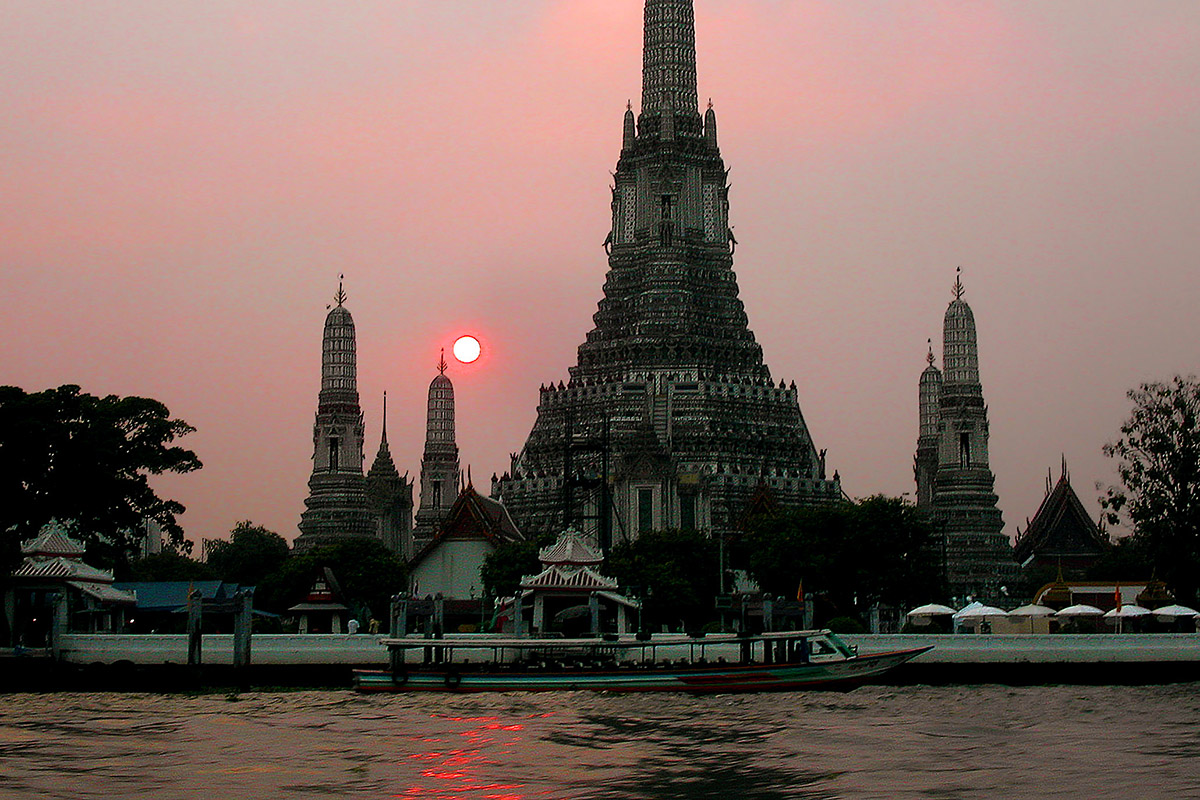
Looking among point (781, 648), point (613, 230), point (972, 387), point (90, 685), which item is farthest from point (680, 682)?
point (613, 230)

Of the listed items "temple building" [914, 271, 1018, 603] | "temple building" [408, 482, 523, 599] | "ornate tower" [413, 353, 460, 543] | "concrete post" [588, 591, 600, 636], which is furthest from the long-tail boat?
"ornate tower" [413, 353, 460, 543]

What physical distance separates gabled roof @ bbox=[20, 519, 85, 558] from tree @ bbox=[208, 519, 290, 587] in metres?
40.0

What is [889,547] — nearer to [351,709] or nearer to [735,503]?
[735,503]

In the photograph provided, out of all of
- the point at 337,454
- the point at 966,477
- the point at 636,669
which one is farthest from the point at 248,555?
the point at 636,669

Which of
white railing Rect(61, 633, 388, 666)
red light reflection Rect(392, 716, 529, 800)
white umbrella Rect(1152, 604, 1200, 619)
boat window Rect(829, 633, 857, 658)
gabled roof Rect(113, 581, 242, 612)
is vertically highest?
gabled roof Rect(113, 581, 242, 612)

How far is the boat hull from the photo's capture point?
48562mm

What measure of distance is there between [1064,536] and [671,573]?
61054 millimetres

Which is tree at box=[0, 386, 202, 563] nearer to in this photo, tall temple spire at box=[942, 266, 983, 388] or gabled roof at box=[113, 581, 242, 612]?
gabled roof at box=[113, 581, 242, 612]

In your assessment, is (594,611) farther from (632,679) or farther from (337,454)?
(337,454)

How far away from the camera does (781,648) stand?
4984 cm

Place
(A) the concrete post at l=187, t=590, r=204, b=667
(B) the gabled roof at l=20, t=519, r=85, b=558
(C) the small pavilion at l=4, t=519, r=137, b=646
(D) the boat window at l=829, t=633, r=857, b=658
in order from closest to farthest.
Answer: (D) the boat window at l=829, t=633, r=857, b=658 < (A) the concrete post at l=187, t=590, r=204, b=667 < (C) the small pavilion at l=4, t=519, r=137, b=646 < (B) the gabled roof at l=20, t=519, r=85, b=558

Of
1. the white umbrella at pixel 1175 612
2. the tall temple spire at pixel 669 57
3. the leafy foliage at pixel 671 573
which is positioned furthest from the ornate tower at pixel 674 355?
the white umbrella at pixel 1175 612

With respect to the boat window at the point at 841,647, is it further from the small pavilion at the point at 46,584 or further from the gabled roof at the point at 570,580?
the small pavilion at the point at 46,584

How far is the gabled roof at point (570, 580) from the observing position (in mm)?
Result: 65125
